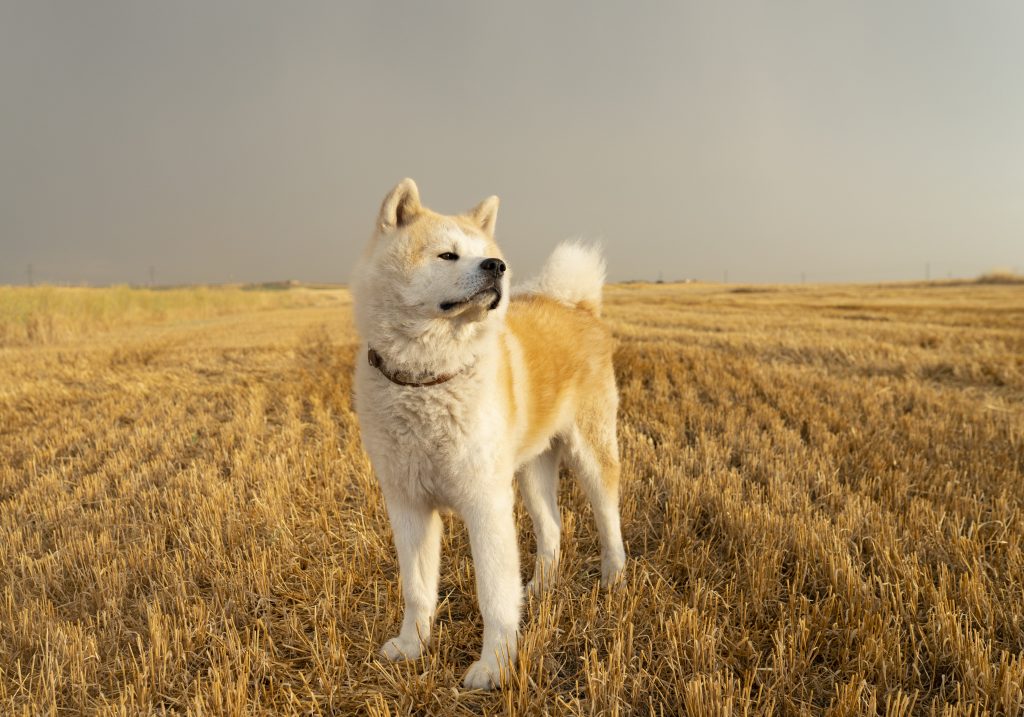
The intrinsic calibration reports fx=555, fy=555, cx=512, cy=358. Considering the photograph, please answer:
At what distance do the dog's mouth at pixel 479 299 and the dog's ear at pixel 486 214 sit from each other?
74cm

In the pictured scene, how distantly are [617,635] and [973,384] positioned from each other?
8332mm

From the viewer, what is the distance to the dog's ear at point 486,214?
2.89 meters

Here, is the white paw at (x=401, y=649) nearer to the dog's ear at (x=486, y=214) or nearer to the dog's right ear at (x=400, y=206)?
the dog's right ear at (x=400, y=206)

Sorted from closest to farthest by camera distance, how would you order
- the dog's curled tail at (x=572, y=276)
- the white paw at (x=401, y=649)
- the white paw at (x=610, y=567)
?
the white paw at (x=401, y=649)
the white paw at (x=610, y=567)
the dog's curled tail at (x=572, y=276)

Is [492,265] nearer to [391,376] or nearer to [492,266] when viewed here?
[492,266]

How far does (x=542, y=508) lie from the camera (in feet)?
10.5

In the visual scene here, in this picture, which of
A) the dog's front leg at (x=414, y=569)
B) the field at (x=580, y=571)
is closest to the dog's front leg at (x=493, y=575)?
the field at (x=580, y=571)

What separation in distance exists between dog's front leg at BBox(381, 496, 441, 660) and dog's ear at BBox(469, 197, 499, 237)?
1440 mm

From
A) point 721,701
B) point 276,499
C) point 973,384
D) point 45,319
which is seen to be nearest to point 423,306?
point 721,701

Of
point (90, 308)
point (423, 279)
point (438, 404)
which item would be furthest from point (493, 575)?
point (90, 308)

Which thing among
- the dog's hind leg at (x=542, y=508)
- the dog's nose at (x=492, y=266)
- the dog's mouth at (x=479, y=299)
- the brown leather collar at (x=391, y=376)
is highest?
the dog's nose at (x=492, y=266)

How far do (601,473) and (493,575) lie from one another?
3.52 feet

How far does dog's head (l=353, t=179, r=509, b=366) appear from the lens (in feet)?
7.34

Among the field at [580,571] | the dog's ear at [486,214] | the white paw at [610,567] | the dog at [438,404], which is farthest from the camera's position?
the white paw at [610,567]
